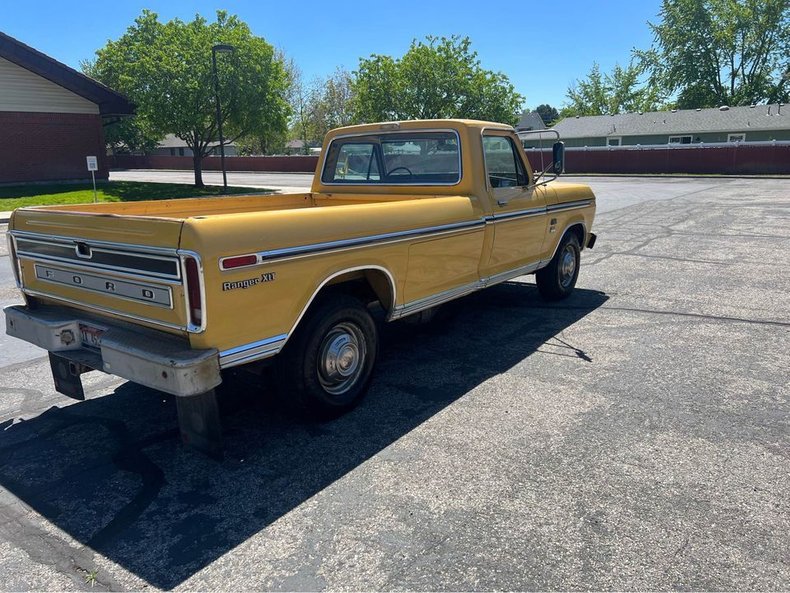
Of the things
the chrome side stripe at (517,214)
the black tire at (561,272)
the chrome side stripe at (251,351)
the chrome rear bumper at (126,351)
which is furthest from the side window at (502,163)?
the chrome rear bumper at (126,351)

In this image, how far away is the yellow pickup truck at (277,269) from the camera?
3186mm

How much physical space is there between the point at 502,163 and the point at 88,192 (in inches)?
878

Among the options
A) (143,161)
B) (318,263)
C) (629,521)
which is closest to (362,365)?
(318,263)

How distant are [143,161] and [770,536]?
64.7m

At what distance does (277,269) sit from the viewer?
3434mm

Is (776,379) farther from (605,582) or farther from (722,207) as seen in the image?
(722,207)

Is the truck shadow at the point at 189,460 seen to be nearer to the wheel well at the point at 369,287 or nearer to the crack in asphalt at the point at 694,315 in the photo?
the wheel well at the point at 369,287

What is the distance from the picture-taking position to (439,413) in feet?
14.2

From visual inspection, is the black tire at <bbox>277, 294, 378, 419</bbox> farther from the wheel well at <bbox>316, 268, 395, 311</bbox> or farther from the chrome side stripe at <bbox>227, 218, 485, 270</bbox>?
the chrome side stripe at <bbox>227, 218, 485, 270</bbox>

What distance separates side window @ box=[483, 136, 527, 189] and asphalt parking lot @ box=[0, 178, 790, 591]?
5.16ft

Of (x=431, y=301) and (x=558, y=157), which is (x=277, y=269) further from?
(x=558, y=157)

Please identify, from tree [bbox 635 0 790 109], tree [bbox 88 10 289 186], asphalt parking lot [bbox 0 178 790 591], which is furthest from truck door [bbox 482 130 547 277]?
tree [bbox 635 0 790 109]

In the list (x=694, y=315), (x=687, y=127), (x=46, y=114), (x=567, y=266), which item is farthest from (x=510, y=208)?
(x=687, y=127)

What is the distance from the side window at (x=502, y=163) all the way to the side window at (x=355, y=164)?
43.6 inches
